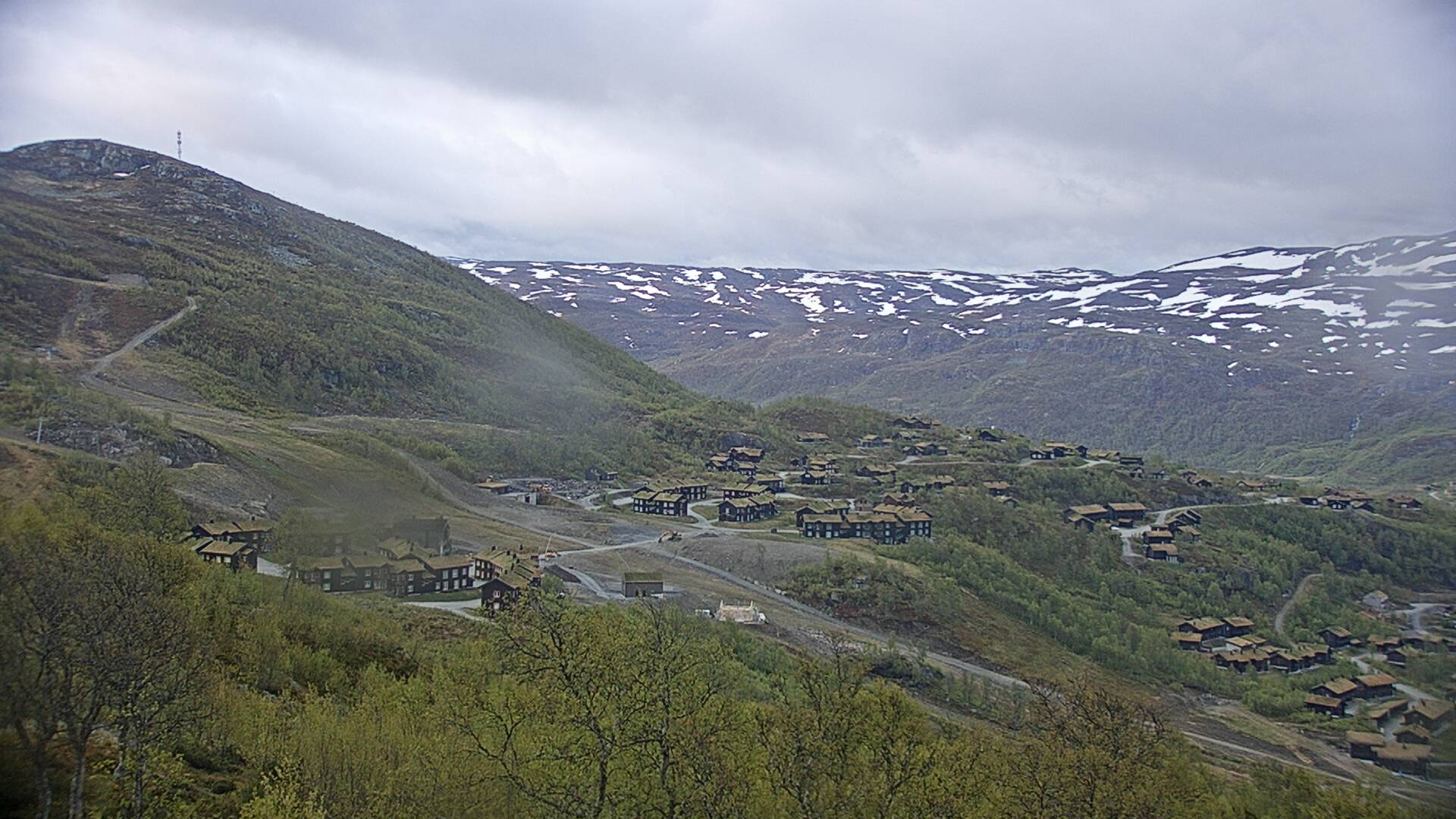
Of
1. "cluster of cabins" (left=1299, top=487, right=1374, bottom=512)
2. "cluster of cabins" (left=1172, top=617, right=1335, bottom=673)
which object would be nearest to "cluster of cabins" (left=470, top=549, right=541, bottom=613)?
"cluster of cabins" (left=1172, top=617, right=1335, bottom=673)

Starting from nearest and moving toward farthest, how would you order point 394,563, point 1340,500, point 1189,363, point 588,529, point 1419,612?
point 394,563 → point 588,529 → point 1419,612 → point 1340,500 → point 1189,363

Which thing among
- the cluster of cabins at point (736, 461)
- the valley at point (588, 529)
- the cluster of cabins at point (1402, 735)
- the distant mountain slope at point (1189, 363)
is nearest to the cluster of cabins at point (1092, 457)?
the valley at point (588, 529)

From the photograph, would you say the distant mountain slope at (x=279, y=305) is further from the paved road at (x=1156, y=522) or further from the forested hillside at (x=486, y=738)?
the forested hillside at (x=486, y=738)

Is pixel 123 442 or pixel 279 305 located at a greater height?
pixel 279 305

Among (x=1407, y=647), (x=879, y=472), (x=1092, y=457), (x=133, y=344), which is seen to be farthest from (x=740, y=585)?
(x=1092, y=457)

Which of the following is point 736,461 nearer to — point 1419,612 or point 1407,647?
point 1407,647

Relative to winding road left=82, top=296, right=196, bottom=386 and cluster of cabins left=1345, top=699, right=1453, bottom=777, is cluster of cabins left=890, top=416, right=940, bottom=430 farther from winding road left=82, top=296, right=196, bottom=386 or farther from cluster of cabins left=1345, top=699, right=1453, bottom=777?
→ winding road left=82, top=296, right=196, bottom=386
